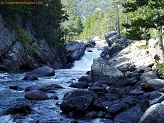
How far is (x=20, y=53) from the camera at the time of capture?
3862cm

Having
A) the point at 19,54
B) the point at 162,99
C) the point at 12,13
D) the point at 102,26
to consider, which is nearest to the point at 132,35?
the point at 162,99

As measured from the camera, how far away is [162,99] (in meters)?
15.1

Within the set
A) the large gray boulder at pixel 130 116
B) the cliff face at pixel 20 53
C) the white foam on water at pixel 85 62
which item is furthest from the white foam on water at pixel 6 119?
the white foam on water at pixel 85 62

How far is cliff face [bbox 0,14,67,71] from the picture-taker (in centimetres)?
3584

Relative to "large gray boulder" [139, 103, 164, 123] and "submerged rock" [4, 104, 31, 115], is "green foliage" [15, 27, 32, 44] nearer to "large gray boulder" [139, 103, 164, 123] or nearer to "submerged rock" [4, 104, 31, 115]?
"submerged rock" [4, 104, 31, 115]

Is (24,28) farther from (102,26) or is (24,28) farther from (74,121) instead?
(102,26)

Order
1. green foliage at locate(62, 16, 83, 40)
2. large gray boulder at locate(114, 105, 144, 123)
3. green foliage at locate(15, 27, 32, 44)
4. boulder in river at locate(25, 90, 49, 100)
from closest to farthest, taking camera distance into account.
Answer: large gray boulder at locate(114, 105, 144, 123) → boulder in river at locate(25, 90, 49, 100) → green foliage at locate(15, 27, 32, 44) → green foliage at locate(62, 16, 83, 40)

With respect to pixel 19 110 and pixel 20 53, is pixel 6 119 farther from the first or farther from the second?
pixel 20 53

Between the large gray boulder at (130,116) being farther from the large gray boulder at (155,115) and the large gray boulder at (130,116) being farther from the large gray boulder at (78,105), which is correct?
the large gray boulder at (78,105)

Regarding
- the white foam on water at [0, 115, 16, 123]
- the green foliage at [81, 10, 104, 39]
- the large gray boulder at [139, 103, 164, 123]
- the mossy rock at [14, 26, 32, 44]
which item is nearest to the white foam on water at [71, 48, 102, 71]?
the mossy rock at [14, 26, 32, 44]

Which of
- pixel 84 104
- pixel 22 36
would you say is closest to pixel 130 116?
pixel 84 104

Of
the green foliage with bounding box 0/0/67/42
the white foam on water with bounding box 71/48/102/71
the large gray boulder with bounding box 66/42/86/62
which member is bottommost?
the white foam on water with bounding box 71/48/102/71

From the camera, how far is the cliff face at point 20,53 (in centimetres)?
3584

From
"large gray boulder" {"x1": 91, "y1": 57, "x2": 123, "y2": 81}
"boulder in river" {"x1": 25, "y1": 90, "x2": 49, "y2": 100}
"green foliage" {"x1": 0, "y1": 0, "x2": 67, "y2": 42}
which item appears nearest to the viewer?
"boulder in river" {"x1": 25, "y1": 90, "x2": 49, "y2": 100}
